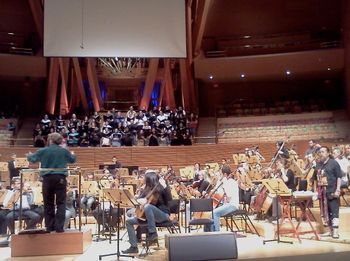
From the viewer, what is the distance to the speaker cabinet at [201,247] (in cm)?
492

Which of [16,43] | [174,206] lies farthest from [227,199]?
[16,43]

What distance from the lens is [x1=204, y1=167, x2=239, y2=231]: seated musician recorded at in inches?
349

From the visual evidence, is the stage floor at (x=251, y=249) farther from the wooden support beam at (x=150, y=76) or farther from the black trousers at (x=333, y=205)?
the wooden support beam at (x=150, y=76)

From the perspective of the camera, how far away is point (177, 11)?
69.7 feet

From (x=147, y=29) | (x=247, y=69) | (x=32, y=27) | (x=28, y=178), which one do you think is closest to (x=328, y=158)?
(x=28, y=178)

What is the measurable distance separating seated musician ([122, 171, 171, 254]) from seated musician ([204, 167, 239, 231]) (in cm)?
121

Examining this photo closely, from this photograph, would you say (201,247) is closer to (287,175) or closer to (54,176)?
(54,176)

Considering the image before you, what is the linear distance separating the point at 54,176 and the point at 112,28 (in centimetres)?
1414

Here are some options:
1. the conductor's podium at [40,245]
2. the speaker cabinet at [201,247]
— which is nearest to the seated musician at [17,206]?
the conductor's podium at [40,245]

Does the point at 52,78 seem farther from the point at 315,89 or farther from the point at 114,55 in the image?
the point at 315,89

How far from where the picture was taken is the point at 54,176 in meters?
7.66

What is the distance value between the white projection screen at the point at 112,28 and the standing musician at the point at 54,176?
44.8 ft

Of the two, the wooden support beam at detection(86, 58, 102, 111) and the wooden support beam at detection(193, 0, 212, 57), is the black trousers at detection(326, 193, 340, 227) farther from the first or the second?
the wooden support beam at detection(86, 58, 102, 111)

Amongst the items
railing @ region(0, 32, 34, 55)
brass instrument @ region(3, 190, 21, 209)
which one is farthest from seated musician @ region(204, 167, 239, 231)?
railing @ region(0, 32, 34, 55)
